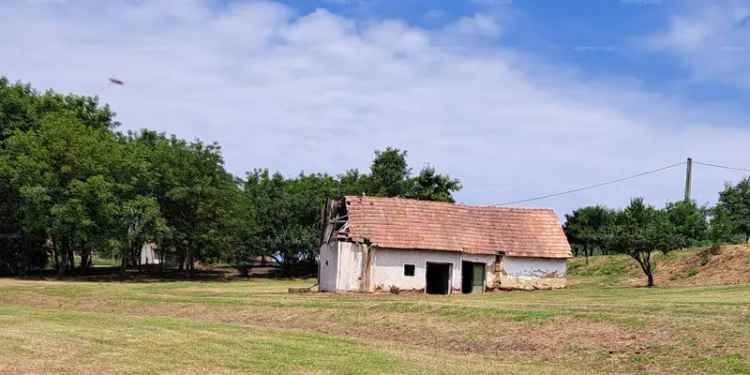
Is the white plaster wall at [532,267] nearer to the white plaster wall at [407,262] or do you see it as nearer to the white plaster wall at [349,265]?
the white plaster wall at [407,262]

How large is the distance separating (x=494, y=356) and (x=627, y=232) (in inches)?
910

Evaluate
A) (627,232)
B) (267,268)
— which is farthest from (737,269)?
(267,268)

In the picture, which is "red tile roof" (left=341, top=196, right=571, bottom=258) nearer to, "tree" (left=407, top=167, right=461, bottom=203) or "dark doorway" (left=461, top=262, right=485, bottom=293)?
"dark doorway" (left=461, top=262, right=485, bottom=293)

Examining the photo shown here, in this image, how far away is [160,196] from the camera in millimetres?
56844

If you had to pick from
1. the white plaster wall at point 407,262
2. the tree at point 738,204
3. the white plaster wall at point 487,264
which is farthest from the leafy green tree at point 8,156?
the tree at point 738,204

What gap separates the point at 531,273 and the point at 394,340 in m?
23.9

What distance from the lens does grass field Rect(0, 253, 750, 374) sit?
1473 centimetres

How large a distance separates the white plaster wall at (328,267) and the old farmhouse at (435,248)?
0.05m

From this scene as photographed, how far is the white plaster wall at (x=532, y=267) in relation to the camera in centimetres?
4272

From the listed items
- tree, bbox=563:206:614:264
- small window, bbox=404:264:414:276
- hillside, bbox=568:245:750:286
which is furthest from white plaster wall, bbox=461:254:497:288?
tree, bbox=563:206:614:264

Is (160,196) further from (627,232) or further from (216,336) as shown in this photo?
(216,336)

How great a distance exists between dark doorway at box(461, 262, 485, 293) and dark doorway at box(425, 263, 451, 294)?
1.06m

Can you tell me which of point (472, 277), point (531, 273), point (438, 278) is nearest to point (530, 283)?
point (531, 273)

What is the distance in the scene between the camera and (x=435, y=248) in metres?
40.6
